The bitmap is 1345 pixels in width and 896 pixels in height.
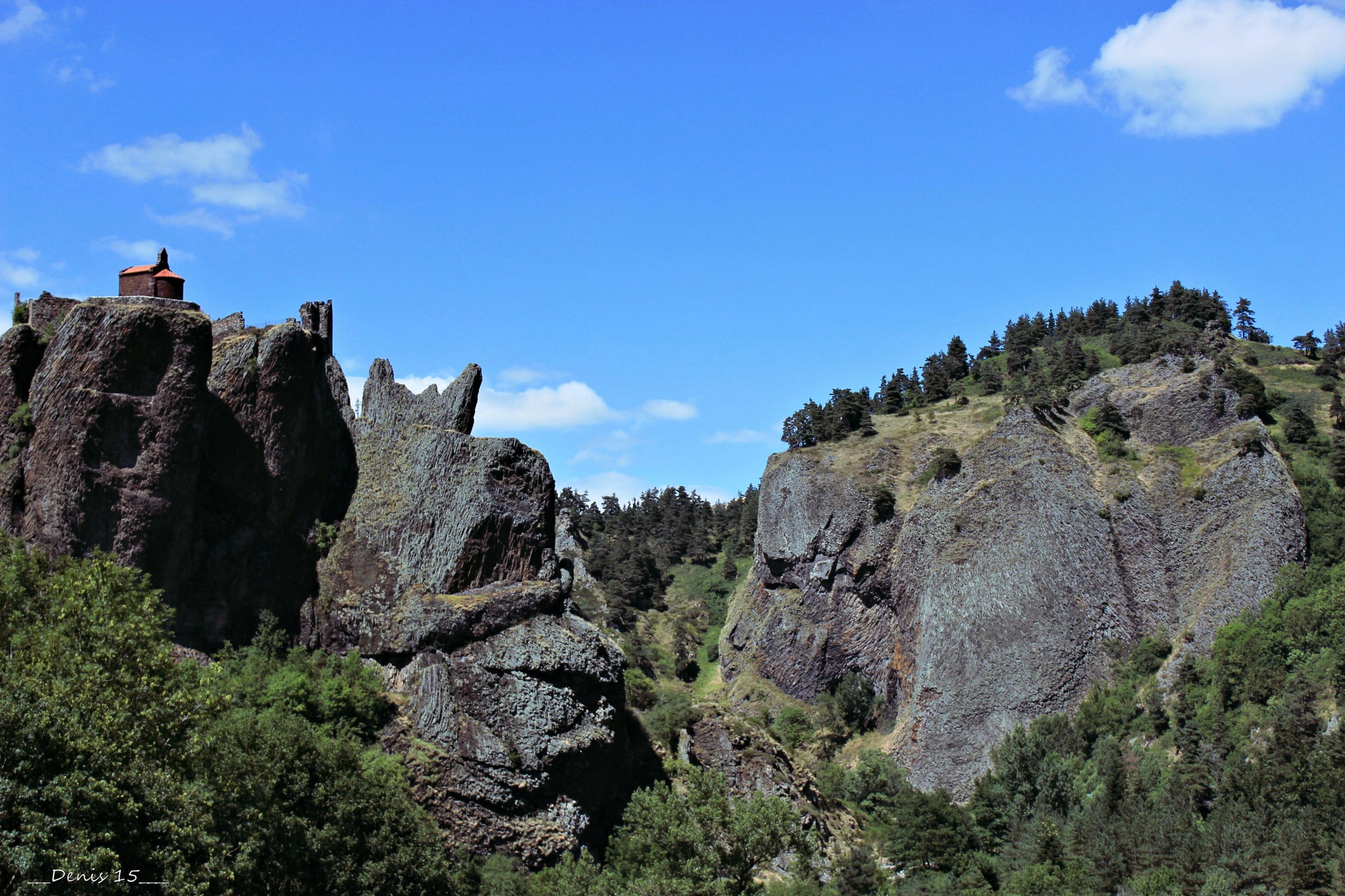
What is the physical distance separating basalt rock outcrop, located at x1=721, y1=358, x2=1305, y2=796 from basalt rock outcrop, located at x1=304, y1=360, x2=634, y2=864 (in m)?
37.9

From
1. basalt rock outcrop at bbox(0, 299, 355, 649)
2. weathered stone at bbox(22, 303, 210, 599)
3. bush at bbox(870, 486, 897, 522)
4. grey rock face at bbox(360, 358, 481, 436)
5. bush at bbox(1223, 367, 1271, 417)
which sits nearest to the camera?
weathered stone at bbox(22, 303, 210, 599)

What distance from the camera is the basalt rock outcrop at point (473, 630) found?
155 feet

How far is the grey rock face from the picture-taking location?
55688 mm

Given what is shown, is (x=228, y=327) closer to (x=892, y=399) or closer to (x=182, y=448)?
(x=182, y=448)

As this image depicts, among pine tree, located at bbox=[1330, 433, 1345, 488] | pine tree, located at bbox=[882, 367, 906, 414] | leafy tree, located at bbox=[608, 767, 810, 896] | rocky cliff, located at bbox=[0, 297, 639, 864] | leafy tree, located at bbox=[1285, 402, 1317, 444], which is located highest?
pine tree, located at bbox=[882, 367, 906, 414]

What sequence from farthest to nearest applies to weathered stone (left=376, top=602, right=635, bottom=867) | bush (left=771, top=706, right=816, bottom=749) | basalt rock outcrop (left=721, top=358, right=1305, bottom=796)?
1. bush (left=771, top=706, right=816, bottom=749)
2. basalt rock outcrop (left=721, top=358, right=1305, bottom=796)
3. weathered stone (left=376, top=602, right=635, bottom=867)

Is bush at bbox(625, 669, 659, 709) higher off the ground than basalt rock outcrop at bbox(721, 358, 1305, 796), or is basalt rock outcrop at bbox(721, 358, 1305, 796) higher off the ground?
basalt rock outcrop at bbox(721, 358, 1305, 796)

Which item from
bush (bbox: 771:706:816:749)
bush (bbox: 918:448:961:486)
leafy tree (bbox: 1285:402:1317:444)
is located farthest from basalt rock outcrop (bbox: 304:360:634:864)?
leafy tree (bbox: 1285:402:1317:444)

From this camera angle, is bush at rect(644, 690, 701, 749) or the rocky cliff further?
bush at rect(644, 690, 701, 749)

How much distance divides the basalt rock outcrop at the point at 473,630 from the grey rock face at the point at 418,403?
67 millimetres

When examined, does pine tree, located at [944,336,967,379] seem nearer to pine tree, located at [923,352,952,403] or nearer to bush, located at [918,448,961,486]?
pine tree, located at [923,352,952,403]

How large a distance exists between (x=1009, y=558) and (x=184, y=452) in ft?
188

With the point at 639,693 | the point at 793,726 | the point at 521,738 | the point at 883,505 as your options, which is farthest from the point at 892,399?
the point at 521,738

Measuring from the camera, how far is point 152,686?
33.4 meters
